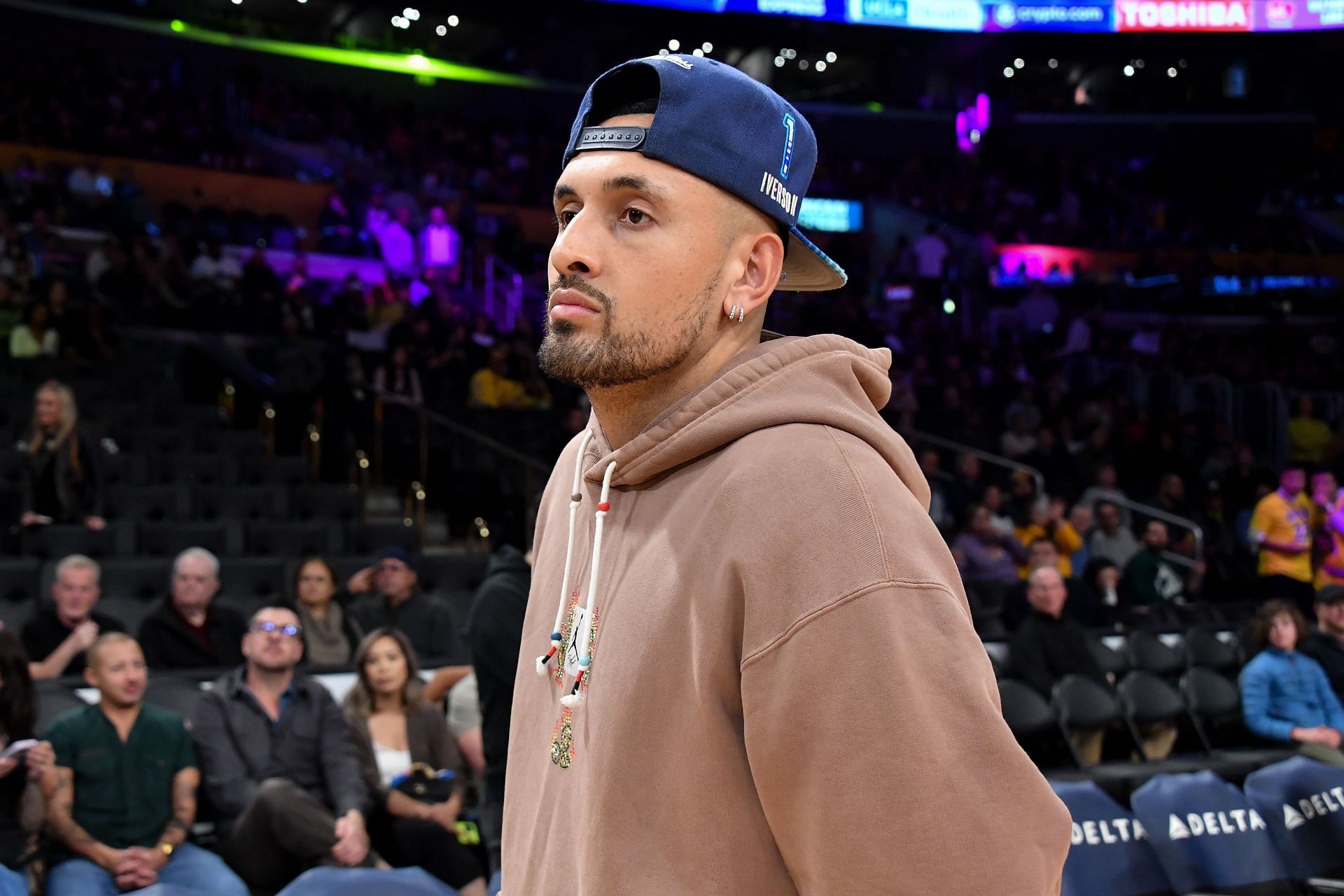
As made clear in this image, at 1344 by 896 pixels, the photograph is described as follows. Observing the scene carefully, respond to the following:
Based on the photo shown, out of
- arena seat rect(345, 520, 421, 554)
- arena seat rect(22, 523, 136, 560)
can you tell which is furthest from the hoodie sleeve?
arena seat rect(345, 520, 421, 554)

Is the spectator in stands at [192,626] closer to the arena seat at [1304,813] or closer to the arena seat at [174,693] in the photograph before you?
the arena seat at [174,693]

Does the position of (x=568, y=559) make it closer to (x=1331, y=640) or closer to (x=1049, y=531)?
(x=1331, y=640)

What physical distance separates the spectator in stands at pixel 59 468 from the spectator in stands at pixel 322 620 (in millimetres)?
1814

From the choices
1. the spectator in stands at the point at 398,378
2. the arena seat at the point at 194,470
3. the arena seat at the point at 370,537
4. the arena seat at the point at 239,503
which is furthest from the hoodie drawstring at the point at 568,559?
the spectator in stands at the point at 398,378

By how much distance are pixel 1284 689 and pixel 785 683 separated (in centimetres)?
642

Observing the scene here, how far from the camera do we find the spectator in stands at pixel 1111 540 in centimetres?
1056

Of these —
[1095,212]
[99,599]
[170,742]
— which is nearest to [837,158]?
[1095,212]

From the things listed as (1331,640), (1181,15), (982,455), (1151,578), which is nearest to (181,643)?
(1331,640)

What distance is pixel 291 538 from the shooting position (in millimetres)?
8352

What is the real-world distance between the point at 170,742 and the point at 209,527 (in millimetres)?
3448

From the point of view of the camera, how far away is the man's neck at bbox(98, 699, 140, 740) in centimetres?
462

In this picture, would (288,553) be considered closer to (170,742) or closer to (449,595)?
(449,595)

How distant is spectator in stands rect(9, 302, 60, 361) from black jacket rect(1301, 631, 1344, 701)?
8.84 m

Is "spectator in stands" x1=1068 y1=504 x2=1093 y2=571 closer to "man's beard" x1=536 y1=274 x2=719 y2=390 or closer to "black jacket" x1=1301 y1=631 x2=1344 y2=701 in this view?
"black jacket" x1=1301 y1=631 x2=1344 y2=701
